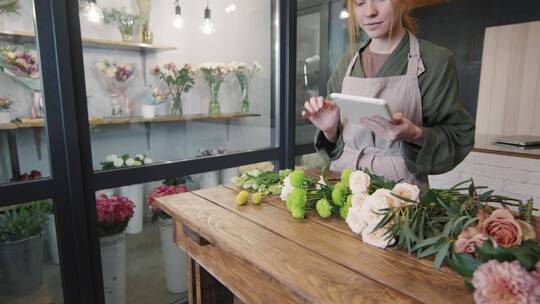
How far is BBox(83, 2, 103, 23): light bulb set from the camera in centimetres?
185

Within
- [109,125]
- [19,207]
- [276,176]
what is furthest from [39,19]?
[276,176]

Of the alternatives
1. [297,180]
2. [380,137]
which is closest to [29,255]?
[297,180]

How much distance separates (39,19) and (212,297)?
134cm

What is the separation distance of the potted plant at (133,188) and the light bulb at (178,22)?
0.93 meters

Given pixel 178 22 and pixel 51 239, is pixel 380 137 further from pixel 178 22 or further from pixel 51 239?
pixel 178 22

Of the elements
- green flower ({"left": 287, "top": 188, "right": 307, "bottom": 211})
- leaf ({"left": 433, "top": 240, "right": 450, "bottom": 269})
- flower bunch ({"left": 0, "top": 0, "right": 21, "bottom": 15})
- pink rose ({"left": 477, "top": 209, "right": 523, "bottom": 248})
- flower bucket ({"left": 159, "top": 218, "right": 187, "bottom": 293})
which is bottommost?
flower bucket ({"left": 159, "top": 218, "right": 187, "bottom": 293})

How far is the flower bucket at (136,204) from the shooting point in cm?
213

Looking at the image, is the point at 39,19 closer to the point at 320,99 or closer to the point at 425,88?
the point at 320,99

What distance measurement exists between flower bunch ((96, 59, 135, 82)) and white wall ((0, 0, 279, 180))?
0.03 meters

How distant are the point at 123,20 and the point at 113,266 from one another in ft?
4.78

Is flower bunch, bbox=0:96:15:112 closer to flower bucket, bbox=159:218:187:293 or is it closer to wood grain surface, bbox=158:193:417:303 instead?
flower bucket, bbox=159:218:187:293

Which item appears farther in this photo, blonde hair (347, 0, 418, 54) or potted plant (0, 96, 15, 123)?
potted plant (0, 96, 15, 123)

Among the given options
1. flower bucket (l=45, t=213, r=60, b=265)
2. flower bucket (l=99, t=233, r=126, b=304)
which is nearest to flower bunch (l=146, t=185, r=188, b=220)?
flower bucket (l=99, t=233, r=126, b=304)

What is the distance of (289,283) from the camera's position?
65cm
